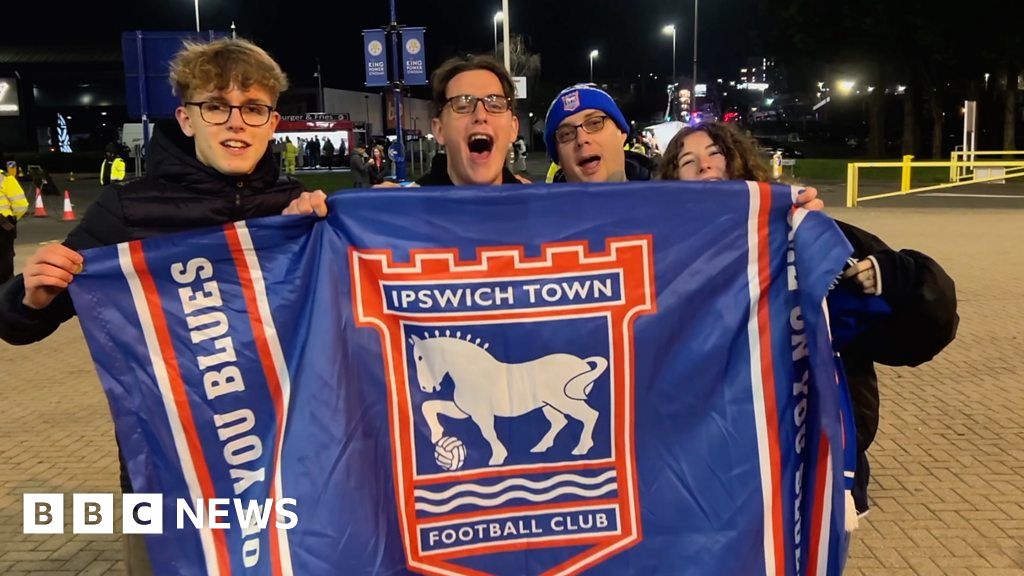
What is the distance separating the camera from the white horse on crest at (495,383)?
2.64m

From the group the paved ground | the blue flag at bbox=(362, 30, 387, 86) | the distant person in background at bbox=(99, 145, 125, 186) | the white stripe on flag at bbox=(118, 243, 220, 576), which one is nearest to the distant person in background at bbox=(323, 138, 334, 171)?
the blue flag at bbox=(362, 30, 387, 86)

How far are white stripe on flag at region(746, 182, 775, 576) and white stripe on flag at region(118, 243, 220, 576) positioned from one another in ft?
5.27

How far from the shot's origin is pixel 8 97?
62.2 metres

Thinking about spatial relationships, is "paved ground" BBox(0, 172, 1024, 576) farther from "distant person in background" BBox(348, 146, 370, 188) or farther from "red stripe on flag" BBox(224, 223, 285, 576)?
"distant person in background" BBox(348, 146, 370, 188)

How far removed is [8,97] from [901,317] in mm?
70499

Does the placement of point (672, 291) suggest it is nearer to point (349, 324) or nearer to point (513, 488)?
point (513, 488)

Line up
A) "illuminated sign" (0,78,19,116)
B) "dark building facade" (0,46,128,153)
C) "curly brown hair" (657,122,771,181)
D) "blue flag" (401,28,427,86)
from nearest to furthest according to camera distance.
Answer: "curly brown hair" (657,122,771,181) < "blue flag" (401,28,427,86) < "illuminated sign" (0,78,19,116) < "dark building facade" (0,46,128,153)

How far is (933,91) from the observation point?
42.3 m

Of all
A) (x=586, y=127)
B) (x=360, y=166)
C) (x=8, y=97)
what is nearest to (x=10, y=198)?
(x=586, y=127)

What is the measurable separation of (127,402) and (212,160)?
0.76 m

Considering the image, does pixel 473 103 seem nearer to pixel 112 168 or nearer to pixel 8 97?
pixel 112 168

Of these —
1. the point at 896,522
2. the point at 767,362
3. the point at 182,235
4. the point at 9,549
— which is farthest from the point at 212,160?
the point at 896,522

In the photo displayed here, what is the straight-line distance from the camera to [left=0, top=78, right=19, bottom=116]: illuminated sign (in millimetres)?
61594

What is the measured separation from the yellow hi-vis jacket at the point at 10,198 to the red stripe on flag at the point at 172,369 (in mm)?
9863
